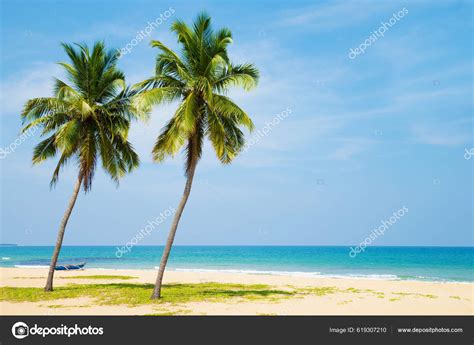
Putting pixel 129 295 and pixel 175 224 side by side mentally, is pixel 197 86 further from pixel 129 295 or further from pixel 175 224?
pixel 129 295

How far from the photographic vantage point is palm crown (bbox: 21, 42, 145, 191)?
18.5m

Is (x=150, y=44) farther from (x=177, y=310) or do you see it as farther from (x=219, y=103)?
(x=177, y=310)

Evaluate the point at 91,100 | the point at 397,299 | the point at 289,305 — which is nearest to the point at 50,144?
the point at 91,100

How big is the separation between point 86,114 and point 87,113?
6 centimetres

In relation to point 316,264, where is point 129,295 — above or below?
below

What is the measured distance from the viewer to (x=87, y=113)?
59.9 feet

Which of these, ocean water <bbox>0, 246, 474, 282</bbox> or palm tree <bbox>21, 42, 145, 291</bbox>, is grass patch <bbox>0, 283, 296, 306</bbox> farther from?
ocean water <bbox>0, 246, 474, 282</bbox>
